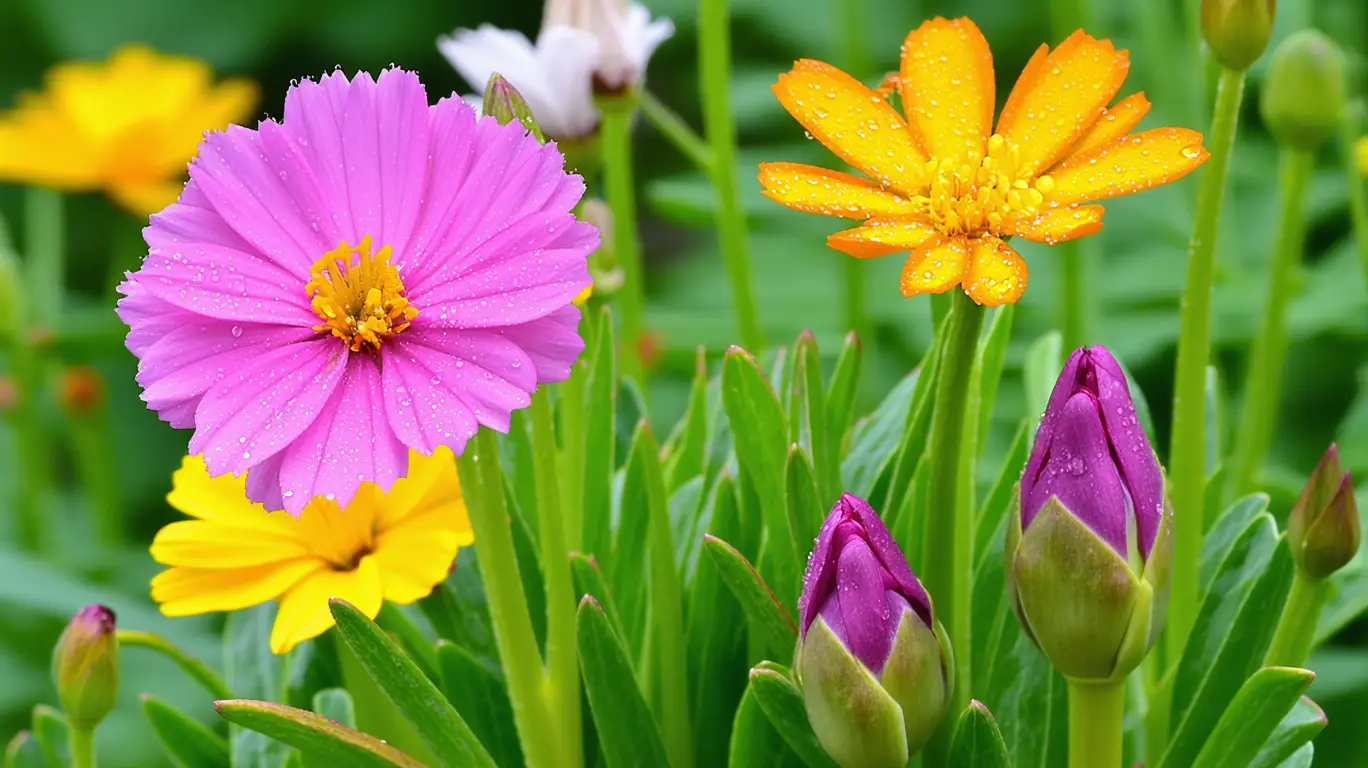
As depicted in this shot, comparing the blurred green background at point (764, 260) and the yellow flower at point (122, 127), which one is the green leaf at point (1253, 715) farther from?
the yellow flower at point (122, 127)

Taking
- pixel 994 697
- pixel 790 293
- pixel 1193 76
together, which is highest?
pixel 1193 76

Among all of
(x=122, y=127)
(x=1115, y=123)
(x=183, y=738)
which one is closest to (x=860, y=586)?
(x=1115, y=123)

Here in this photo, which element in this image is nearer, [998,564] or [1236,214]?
[998,564]

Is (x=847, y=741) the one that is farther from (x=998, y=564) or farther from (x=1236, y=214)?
(x=1236, y=214)

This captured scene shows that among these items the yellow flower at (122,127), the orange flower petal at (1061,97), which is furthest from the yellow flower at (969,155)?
the yellow flower at (122,127)

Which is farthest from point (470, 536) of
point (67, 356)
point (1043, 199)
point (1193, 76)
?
point (1193, 76)
